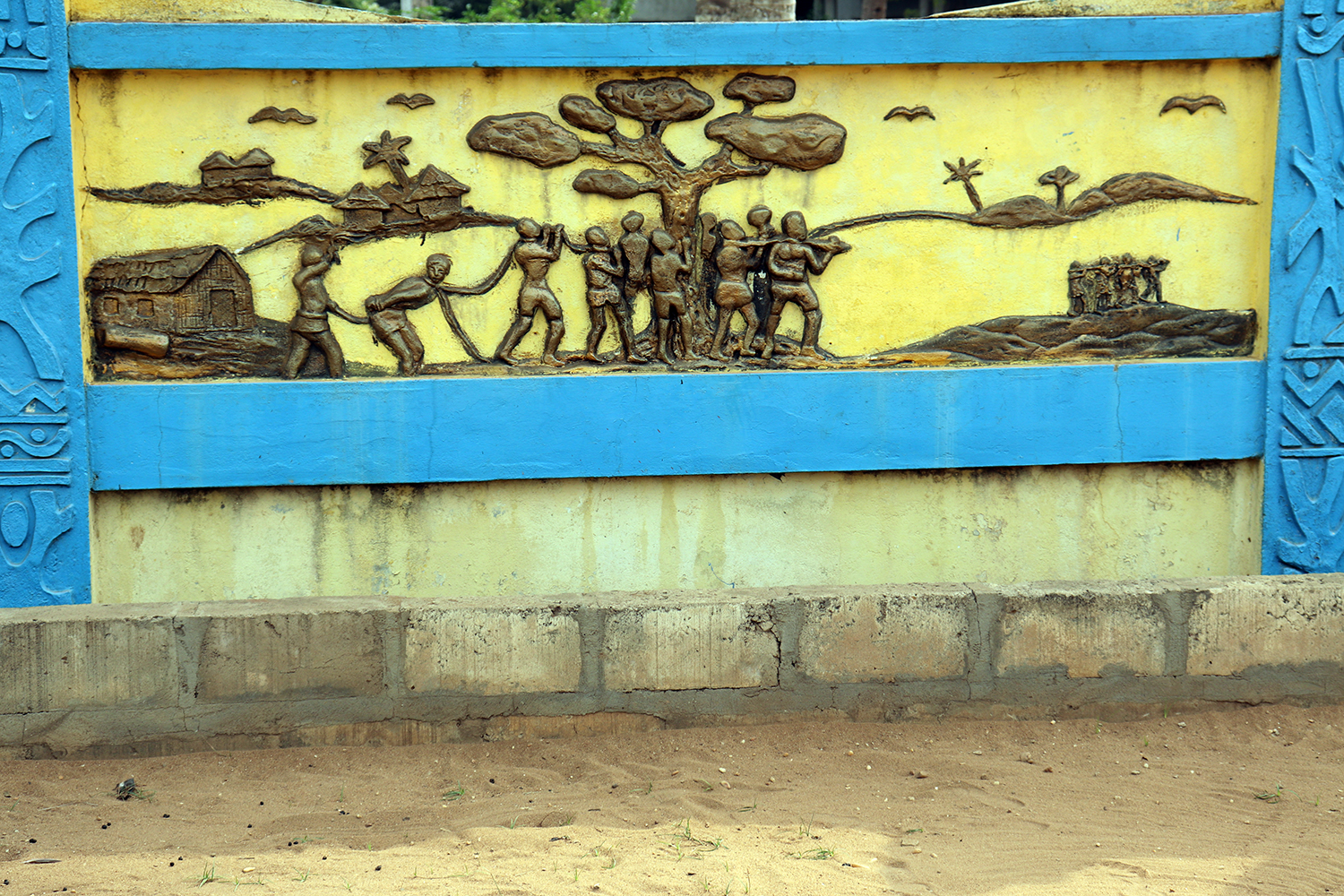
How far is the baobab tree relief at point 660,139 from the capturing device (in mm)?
5875

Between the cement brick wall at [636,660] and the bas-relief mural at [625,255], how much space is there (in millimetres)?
1532

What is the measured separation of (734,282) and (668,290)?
35 centimetres

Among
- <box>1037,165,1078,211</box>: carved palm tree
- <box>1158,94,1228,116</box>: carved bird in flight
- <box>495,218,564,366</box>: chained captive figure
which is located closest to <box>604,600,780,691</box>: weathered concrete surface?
<box>495,218,564,366</box>: chained captive figure

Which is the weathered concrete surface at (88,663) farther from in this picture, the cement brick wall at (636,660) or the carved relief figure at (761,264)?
the carved relief figure at (761,264)

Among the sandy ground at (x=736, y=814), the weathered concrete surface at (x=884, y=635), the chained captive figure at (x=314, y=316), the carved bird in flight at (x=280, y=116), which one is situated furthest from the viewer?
the chained captive figure at (x=314, y=316)

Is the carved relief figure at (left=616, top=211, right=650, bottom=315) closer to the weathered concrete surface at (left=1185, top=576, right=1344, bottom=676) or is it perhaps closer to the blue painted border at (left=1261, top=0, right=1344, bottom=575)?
the weathered concrete surface at (left=1185, top=576, right=1344, bottom=676)

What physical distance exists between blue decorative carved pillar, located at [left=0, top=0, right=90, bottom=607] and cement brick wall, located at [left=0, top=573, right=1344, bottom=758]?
1.01 metres

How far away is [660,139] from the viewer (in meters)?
5.97

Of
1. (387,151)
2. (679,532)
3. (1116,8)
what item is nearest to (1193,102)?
(1116,8)

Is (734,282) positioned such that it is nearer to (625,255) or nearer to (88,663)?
(625,255)

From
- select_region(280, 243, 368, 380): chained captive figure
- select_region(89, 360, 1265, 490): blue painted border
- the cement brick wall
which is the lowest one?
the cement brick wall

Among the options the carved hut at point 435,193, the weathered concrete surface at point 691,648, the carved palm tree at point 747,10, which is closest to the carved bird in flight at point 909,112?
the carved hut at point 435,193

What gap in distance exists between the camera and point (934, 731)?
5035 mm

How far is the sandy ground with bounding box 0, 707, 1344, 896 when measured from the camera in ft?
12.6
